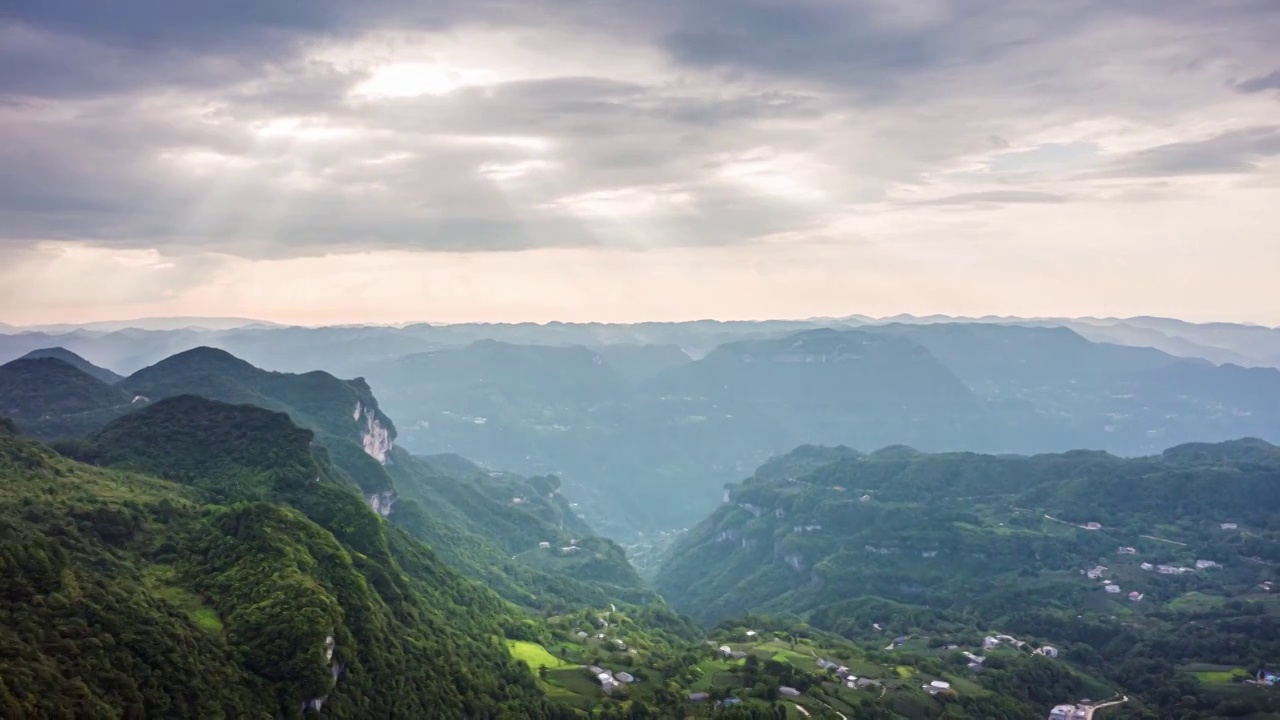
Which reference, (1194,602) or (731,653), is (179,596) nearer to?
(731,653)

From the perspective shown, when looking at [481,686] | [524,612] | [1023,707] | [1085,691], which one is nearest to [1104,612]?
[1085,691]

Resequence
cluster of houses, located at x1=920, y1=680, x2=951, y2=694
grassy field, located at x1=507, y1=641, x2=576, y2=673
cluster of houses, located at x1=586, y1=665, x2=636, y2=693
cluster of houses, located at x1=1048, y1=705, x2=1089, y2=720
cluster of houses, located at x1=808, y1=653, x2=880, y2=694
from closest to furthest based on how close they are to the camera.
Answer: cluster of houses, located at x1=586, y1=665, x2=636, y2=693 < grassy field, located at x1=507, y1=641, x2=576, y2=673 < cluster of houses, located at x1=1048, y1=705, x2=1089, y2=720 < cluster of houses, located at x1=920, y1=680, x2=951, y2=694 < cluster of houses, located at x1=808, y1=653, x2=880, y2=694

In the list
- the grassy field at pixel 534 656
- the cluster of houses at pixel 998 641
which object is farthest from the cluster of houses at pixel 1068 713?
the grassy field at pixel 534 656

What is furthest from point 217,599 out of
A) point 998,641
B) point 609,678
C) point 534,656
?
→ point 998,641

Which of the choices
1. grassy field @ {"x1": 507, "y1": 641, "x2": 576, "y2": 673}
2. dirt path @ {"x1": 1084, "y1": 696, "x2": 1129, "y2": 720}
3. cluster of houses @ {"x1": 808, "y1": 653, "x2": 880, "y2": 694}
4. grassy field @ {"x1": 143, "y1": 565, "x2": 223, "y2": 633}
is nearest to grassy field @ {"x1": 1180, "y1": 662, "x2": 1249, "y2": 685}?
dirt path @ {"x1": 1084, "y1": 696, "x2": 1129, "y2": 720}

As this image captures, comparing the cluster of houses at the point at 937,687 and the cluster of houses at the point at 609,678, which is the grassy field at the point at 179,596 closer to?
the cluster of houses at the point at 609,678

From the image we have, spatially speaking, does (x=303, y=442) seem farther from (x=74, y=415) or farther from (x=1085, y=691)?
(x=1085, y=691)

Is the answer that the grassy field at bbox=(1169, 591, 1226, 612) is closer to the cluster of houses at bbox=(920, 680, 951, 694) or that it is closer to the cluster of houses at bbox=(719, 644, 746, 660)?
the cluster of houses at bbox=(920, 680, 951, 694)
